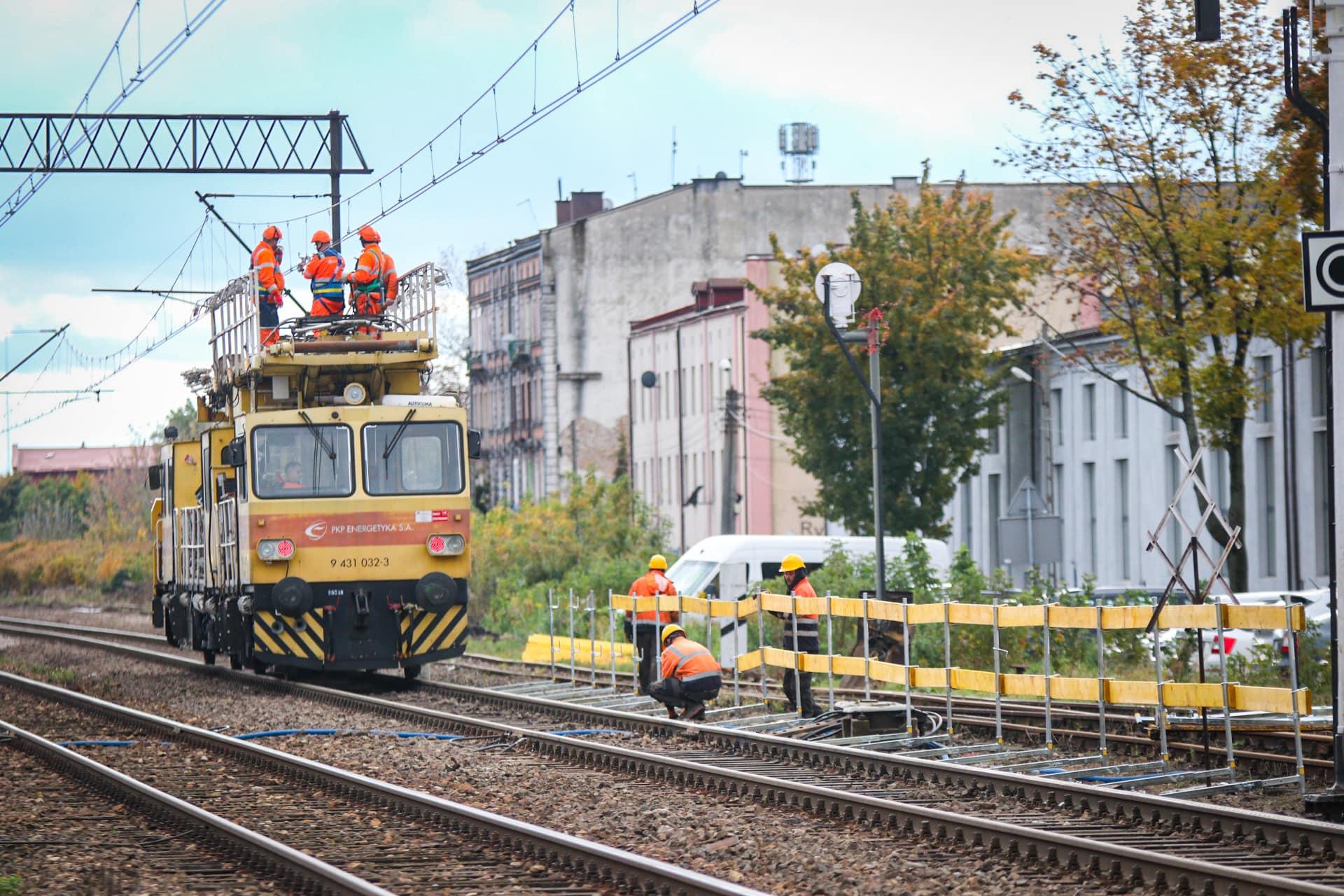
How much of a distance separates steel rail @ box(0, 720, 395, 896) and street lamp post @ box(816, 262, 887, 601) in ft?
32.5

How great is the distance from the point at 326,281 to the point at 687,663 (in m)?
7.88

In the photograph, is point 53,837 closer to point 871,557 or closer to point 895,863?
point 895,863

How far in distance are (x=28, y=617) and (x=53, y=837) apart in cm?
4329

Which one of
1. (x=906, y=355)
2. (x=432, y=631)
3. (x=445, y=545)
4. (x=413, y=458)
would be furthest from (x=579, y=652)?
(x=906, y=355)

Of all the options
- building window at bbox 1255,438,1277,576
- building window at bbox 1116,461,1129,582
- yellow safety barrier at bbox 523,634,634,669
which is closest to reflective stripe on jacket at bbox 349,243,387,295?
yellow safety barrier at bbox 523,634,634,669

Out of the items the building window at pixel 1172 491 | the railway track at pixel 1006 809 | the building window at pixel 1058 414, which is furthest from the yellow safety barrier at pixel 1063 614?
the building window at pixel 1058 414

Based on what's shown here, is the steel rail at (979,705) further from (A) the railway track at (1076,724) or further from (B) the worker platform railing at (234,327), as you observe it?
(B) the worker platform railing at (234,327)

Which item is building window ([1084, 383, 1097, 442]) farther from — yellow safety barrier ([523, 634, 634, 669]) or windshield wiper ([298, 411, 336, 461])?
windshield wiper ([298, 411, 336, 461])

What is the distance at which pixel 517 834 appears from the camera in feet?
39.5

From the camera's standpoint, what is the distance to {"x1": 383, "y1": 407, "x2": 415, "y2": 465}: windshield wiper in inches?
933

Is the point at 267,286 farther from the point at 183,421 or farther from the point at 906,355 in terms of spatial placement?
the point at 183,421

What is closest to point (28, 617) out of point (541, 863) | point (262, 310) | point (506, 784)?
point (262, 310)

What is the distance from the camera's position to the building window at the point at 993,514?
50.2m

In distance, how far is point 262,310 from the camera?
24.4 metres
